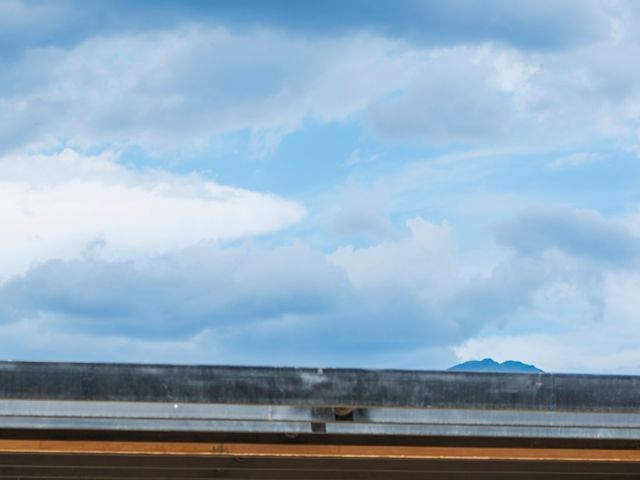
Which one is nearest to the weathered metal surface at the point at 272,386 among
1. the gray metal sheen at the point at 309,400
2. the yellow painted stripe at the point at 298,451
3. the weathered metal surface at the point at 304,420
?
the gray metal sheen at the point at 309,400

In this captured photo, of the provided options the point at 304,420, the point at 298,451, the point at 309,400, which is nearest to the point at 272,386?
the point at 309,400

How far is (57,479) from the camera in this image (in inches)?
348

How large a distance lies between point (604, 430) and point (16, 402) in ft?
13.3

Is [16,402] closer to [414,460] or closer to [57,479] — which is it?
[57,479]

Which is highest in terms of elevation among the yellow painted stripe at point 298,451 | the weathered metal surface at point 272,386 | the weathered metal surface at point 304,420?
the weathered metal surface at point 272,386

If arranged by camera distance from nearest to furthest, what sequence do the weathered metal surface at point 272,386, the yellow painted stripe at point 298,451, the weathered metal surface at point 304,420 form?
the weathered metal surface at point 272,386, the weathered metal surface at point 304,420, the yellow painted stripe at point 298,451

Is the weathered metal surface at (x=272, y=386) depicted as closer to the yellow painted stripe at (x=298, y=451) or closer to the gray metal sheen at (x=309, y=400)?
the gray metal sheen at (x=309, y=400)

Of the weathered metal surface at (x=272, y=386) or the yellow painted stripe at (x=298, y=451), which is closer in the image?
the weathered metal surface at (x=272, y=386)

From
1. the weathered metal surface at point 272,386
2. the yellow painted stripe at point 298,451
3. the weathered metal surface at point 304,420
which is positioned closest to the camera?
the weathered metal surface at point 272,386

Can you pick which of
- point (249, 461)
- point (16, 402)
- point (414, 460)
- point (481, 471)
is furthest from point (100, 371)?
point (481, 471)

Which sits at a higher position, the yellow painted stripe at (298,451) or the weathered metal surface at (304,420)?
the weathered metal surface at (304,420)

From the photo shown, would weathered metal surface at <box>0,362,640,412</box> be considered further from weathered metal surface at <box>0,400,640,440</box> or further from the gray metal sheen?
weathered metal surface at <box>0,400,640,440</box>

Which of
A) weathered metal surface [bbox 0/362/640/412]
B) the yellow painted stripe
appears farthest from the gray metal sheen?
the yellow painted stripe

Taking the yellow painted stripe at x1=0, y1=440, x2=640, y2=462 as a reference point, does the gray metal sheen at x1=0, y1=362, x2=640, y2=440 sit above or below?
above
